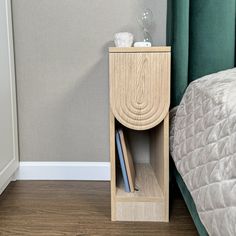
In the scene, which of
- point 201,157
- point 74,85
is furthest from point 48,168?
point 201,157

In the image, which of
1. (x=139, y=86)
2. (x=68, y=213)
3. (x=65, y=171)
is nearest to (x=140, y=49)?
(x=139, y=86)

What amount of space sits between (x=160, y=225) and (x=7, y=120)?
89cm

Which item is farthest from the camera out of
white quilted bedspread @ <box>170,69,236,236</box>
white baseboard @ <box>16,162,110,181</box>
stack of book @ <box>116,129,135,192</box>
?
white baseboard @ <box>16,162,110,181</box>

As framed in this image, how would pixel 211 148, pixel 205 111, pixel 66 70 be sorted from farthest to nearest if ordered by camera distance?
pixel 66 70
pixel 205 111
pixel 211 148

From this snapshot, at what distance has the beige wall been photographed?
1.82 metres

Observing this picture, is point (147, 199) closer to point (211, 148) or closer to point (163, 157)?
point (163, 157)

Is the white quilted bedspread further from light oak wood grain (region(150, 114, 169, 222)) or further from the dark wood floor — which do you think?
the dark wood floor

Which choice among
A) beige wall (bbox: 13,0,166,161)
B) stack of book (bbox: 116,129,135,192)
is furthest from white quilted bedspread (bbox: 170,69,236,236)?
beige wall (bbox: 13,0,166,161)

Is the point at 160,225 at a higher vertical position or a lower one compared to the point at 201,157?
lower

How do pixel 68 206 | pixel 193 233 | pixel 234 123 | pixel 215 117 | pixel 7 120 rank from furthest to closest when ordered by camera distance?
pixel 7 120 < pixel 68 206 < pixel 193 233 < pixel 215 117 < pixel 234 123

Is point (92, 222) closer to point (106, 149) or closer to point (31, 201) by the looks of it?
point (31, 201)

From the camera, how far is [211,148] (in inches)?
35.2

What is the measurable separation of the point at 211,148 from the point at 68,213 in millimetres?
827

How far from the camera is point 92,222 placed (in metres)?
1.42
